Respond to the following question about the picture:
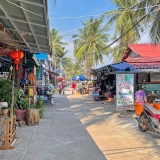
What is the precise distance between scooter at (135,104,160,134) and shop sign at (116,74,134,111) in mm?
2916

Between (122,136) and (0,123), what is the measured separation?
130 inches

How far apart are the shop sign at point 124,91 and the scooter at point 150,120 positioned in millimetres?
2916

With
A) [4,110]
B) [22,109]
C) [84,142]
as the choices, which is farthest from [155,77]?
[4,110]

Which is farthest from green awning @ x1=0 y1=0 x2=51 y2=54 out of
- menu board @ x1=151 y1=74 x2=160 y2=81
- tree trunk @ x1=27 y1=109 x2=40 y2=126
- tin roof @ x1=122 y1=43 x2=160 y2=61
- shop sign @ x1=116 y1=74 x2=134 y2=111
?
tin roof @ x1=122 y1=43 x2=160 y2=61

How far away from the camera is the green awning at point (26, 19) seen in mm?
3832

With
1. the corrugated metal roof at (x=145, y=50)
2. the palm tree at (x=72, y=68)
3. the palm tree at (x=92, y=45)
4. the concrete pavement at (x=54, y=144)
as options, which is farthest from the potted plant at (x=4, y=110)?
the palm tree at (x=72, y=68)

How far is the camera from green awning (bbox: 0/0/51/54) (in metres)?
3.83

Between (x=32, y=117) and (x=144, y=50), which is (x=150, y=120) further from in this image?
(x=144, y=50)

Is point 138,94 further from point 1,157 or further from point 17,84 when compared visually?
point 1,157

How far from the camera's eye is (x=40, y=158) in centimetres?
452

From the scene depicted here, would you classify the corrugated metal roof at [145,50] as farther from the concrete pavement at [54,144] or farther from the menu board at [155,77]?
the concrete pavement at [54,144]

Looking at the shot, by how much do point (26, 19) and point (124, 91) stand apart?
6.38 meters

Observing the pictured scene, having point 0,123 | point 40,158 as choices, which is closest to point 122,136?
point 40,158

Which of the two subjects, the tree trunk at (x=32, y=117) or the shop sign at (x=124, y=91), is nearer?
the tree trunk at (x=32, y=117)
